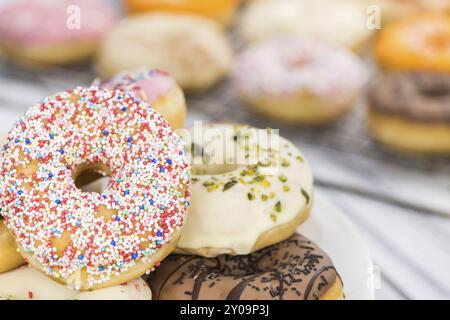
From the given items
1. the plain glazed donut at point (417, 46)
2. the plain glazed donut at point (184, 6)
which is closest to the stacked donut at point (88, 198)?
the plain glazed donut at point (417, 46)

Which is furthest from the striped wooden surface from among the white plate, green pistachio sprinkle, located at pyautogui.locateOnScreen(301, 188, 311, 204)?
green pistachio sprinkle, located at pyautogui.locateOnScreen(301, 188, 311, 204)

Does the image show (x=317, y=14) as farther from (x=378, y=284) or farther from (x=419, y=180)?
(x=378, y=284)

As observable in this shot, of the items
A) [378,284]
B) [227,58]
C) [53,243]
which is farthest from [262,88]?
[53,243]

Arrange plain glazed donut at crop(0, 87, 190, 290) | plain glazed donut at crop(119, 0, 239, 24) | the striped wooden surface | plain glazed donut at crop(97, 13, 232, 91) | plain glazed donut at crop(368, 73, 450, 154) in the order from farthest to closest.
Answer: plain glazed donut at crop(119, 0, 239, 24) → plain glazed donut at crop(97, 13, 232, 91) → plain glazed donut at crop(368, 73, 450, 154) → the striped wooden surface → plain glazed donut at crop(0, 87, 190, 290)

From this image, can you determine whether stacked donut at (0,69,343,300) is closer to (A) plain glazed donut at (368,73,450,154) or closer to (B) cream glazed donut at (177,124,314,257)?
(B) cream glazed donut at (177,124,314,257)

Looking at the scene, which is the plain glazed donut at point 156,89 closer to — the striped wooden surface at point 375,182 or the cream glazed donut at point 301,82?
the striped wooden surface at point 375,182

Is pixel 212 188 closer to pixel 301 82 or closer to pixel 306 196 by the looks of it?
pixel 306 196

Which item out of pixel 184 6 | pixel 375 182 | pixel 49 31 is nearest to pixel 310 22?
pixel 184 6
